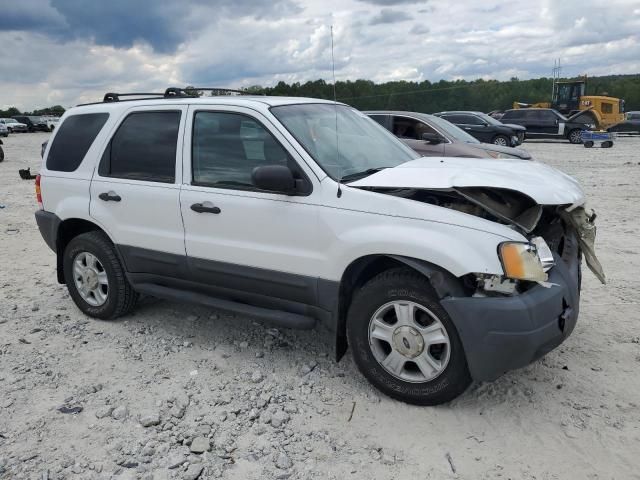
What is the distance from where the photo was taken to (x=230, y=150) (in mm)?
3943

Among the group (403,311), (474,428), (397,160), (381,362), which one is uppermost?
(397,160)

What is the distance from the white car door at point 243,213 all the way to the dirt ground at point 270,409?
0.64 m

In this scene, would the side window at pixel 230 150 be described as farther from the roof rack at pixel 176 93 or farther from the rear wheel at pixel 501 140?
the rear wheel at pixel 501 140

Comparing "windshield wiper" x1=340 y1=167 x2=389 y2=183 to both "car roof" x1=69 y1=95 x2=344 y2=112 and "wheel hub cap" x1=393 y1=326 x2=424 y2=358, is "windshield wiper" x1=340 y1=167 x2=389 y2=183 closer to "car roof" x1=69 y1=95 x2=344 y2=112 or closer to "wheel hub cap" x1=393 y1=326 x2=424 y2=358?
Answer: "car roof" x1=69 y1=95 x2=344 y2=112

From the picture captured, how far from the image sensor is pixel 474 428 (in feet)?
10.5

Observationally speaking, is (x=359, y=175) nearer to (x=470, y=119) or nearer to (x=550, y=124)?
(x=470, y=119)

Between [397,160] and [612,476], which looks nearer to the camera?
[612,476]

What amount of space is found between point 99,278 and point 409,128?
24.7ft

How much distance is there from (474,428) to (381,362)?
65 centimetres

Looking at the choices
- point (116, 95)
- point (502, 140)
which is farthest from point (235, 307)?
point (502, 140)

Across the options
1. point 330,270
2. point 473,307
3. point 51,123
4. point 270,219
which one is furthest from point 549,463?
point 51,123

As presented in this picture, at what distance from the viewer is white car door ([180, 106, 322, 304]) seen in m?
3.60

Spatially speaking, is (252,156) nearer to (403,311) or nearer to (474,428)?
(403,311)

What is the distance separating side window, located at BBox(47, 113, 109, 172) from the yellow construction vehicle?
83.1ft
